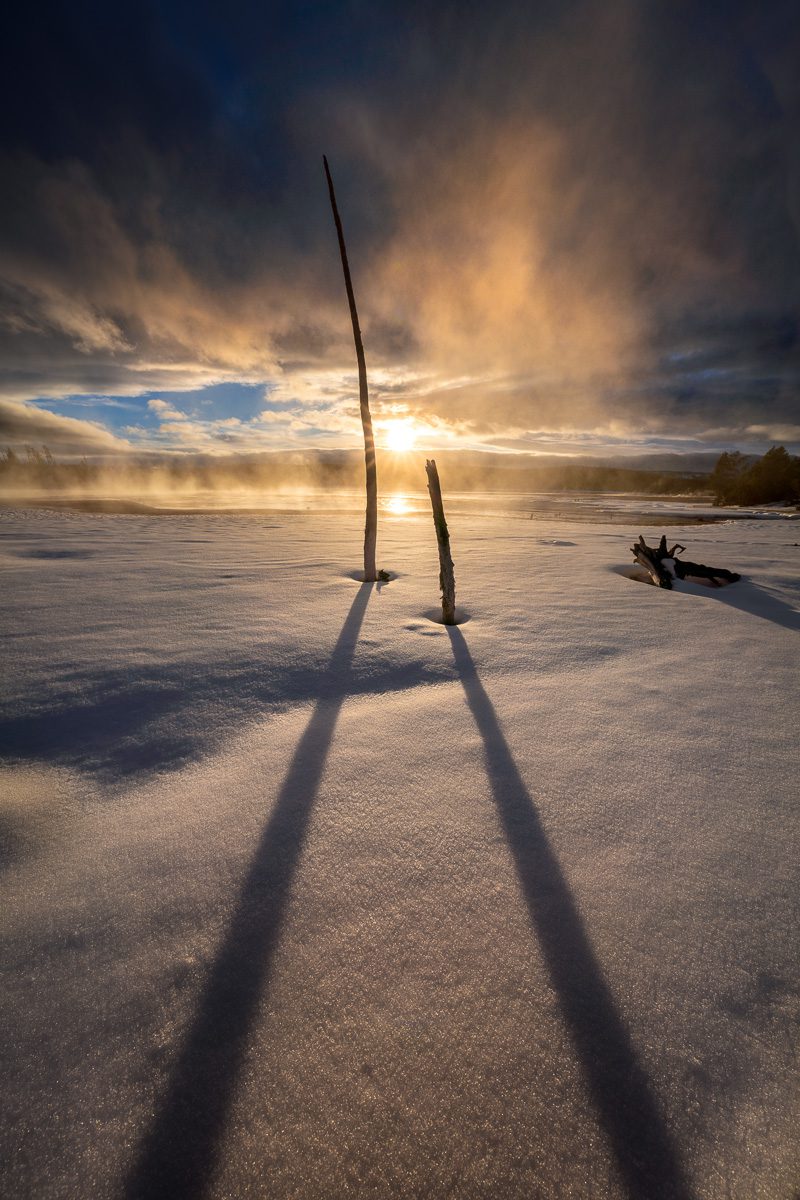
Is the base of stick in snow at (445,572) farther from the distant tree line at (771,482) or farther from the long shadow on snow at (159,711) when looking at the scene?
the distant tree line at (771,482)

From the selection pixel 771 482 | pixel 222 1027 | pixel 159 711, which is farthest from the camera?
pixel 771 482

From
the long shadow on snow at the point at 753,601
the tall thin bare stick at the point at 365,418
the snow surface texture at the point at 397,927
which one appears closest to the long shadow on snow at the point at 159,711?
the snow surface texture at the point at 397,927

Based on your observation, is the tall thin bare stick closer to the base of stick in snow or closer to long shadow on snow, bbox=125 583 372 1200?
the base of stick in snow

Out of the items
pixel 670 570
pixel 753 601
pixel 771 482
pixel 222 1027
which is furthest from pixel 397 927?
pixel 771 482

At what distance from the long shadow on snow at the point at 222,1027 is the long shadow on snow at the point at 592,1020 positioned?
98cm

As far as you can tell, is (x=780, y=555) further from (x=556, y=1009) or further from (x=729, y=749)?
(x=556, y=1009)

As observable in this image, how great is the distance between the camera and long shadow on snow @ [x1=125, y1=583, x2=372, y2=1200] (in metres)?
1.00

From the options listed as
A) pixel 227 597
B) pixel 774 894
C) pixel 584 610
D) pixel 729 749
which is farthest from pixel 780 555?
pixel 227 597

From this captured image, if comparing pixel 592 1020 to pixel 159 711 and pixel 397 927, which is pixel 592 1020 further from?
pixel 159 711

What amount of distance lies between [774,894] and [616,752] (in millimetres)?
886

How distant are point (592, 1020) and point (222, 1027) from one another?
44.2 inches

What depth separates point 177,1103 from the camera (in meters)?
1.09

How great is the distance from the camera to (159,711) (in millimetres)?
2875

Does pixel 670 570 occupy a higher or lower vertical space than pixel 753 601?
higher
